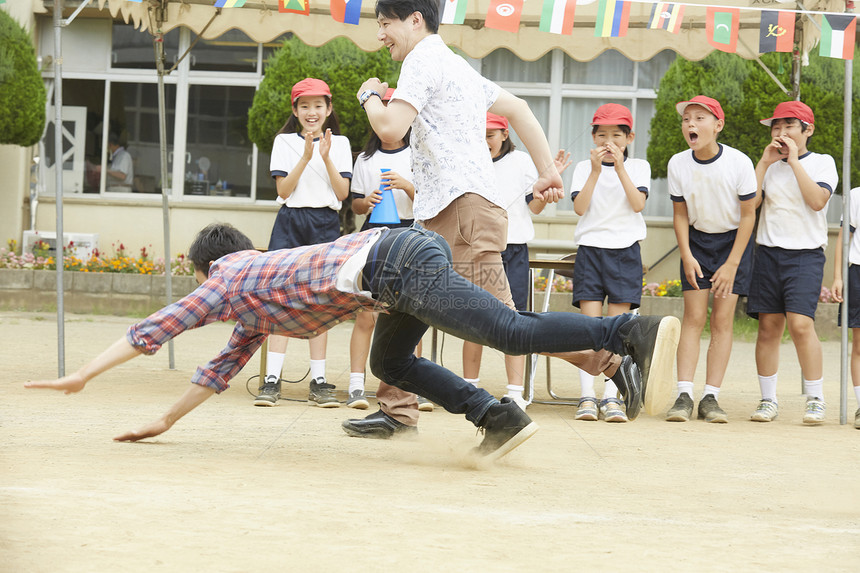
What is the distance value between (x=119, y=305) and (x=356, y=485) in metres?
9.55

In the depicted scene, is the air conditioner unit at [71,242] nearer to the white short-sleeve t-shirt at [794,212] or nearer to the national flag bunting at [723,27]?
the national flag bunting at [723,27]

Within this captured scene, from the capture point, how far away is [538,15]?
272 inches

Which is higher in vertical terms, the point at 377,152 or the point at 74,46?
the point at 74,46

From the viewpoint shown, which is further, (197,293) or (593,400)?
(593,400)

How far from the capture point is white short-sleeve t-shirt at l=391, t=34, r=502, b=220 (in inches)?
157

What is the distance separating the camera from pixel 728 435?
16.9ft

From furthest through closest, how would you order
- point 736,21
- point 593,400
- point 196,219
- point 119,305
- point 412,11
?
point 196,219 → point 119,305 → point 736,21 → point 593,400 → point 412,11

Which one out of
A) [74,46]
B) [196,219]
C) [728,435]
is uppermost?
[74,46]

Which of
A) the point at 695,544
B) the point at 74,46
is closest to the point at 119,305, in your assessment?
the point at 74,46

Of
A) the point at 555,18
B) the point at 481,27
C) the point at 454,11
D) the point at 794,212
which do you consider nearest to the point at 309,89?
the point at 454,11

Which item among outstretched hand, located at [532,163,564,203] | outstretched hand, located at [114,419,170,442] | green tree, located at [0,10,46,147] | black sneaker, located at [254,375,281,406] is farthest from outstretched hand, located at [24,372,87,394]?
green tree, located at [0,10,46,147]

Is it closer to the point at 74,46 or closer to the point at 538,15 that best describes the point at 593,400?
the point at 538,15

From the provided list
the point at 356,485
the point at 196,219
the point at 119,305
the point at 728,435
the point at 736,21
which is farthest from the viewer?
the point at 196,219

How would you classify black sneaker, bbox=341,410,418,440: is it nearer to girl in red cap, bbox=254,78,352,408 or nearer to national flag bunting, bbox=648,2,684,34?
girl in red cap, bbox=254,78,352,408
